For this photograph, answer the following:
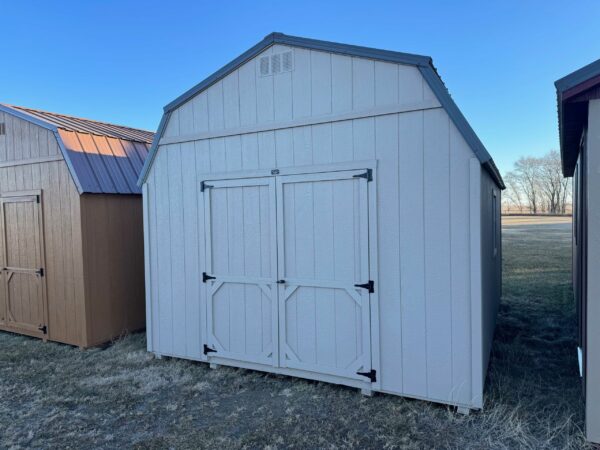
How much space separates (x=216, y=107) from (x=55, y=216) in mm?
2850

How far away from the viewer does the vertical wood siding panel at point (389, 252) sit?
3.65 m

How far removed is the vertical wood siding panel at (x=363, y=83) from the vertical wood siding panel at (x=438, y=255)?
529 millimetres

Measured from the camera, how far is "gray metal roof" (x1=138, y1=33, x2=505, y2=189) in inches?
130

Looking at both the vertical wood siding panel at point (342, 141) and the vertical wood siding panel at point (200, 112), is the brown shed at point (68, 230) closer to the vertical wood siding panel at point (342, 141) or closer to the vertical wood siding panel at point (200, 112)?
the vertical wood siding panel at point (200, 112)

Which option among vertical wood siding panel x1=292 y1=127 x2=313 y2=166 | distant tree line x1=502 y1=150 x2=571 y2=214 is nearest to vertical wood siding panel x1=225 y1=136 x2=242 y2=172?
vertical wood siding panel x1=292 y1=127 x2=313 y2=166

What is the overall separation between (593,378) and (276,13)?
6158 millimetres

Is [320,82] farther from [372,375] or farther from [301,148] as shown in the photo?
[372,375]

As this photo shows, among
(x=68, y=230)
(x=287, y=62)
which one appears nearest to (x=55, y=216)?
(x=68, y=230)

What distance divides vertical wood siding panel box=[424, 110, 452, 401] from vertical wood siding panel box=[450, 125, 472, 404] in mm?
39

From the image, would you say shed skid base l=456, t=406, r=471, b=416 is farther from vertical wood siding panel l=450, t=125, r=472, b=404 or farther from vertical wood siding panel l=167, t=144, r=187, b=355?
vertical wood siding panel l=167, t=144, r=187, b=355

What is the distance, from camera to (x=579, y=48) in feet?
27.2

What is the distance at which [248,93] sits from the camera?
4.29 metres

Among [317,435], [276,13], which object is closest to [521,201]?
[276,13]

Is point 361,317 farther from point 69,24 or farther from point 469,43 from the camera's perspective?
point 69,24
